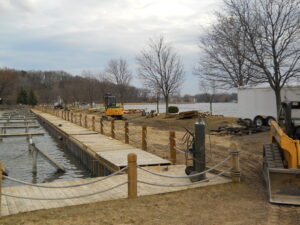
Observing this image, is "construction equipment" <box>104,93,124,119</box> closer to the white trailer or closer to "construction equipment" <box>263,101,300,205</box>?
the white trailer

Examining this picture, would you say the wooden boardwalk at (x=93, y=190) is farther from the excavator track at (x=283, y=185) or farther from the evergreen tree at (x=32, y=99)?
the evergreen tree at (x=32, y=99)

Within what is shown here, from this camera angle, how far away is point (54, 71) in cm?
13850

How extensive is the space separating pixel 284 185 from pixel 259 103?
16.4 metres

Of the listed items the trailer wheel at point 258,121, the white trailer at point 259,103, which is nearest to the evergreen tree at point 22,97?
the white trailer at point 259,103

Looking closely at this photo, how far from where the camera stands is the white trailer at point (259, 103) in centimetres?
2236

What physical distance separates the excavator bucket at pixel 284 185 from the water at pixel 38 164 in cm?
904

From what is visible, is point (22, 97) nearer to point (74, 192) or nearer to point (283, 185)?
point (74, 192)

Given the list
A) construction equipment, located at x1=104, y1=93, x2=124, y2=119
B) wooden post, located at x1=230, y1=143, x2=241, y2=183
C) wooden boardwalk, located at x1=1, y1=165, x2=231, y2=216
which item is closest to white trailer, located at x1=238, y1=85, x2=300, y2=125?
wooden boardwalk, located at x1=1, y1=165, x2=231, y2=216

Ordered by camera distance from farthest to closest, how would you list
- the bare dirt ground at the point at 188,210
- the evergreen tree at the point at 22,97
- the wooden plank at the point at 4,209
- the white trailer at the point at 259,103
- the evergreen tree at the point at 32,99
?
the evergreen tree at the point at 32,99
the evergreen tree at the point at 22,97
the white trailer at the point at 259,103
the wooden plank at the point at 4,209
the bare dirt ground at the point at 188,210

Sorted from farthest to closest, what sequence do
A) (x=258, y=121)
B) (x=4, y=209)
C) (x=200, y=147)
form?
(x=258, y=121) < (x=200, y=147) < (x=4, y=209)

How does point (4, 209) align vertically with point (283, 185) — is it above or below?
below

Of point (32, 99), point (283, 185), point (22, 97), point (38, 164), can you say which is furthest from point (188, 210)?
point (22, 97)

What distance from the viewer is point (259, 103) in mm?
22703

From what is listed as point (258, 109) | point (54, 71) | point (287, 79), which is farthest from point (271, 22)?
point (54, 71)
